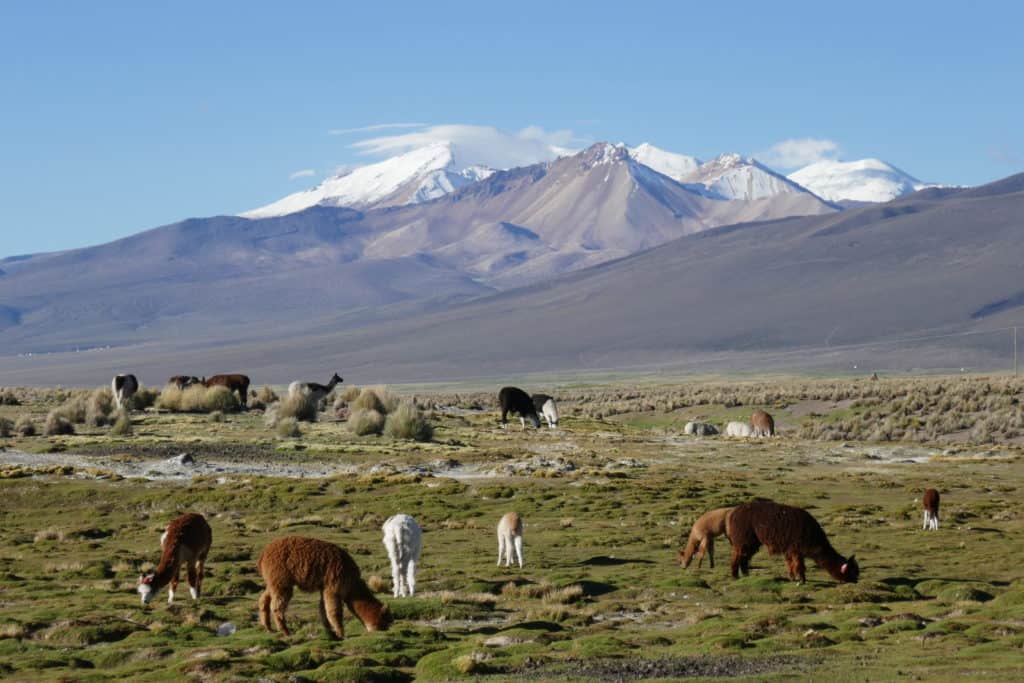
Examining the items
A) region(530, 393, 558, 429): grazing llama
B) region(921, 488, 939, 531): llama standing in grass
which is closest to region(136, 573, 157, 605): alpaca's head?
region(921, 488, 939, 531): llama standing in grass

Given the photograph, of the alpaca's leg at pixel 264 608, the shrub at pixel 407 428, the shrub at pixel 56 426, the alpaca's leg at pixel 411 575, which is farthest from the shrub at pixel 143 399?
the alpaca's leg at pixel 264 608

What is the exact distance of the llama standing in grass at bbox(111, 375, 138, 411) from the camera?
56406 millimetres

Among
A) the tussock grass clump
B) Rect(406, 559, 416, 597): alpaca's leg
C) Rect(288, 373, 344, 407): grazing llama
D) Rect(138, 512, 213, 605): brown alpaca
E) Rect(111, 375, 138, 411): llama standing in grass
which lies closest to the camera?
Rect(138, 512, 213, 605): brown alpaca

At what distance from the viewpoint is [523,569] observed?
25.5 m

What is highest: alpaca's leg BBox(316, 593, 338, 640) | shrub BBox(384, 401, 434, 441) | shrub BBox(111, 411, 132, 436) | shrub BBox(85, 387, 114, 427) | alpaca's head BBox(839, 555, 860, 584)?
shrub BBox(85, 387, 114, 427)

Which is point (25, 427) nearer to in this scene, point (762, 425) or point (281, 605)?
point (762, 425)

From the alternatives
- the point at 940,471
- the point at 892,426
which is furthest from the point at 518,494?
the point at 892,426

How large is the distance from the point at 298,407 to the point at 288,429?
19.3 feet

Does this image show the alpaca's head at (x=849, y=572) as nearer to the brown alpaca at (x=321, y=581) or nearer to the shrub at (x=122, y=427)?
the brown alpaca at (x=321, y=581)

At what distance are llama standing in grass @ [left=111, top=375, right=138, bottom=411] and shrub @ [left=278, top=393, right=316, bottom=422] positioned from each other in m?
6.20

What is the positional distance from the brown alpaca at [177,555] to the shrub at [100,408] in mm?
32771

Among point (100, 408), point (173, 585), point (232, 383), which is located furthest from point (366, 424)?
point (173, 585)

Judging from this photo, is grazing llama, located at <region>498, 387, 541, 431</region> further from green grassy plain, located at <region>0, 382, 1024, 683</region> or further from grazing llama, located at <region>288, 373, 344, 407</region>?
green grassy plain, located at <region>0, 382, 1024, 683</region>

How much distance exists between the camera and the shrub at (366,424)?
53.8 m
